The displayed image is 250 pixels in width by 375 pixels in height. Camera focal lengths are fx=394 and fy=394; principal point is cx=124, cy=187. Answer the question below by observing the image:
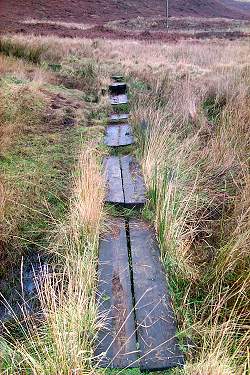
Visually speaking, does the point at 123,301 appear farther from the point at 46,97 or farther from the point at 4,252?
the point at 46,97

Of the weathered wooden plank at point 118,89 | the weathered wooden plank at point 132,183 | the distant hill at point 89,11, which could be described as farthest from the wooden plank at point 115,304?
the distant hill at point 89,11

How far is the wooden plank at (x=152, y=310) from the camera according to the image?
1.88 m

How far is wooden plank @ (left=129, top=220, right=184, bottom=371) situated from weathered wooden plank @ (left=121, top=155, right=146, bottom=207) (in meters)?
0.53

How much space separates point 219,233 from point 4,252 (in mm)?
1633

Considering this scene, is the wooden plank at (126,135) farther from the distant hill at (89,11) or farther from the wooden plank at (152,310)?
the distant hill at (89,11)

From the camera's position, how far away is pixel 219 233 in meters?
2.96

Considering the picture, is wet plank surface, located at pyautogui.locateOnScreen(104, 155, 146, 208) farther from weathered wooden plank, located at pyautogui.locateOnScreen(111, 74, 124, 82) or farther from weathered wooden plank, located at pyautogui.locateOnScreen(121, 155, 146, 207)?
weathered wooden plank, located at pyautogui.locateOnScreen(111, 74, 124, 82)

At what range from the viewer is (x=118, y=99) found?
722cm

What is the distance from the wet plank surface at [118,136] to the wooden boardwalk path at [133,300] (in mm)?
1456

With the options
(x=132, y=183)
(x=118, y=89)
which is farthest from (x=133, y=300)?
(x=118, y=89)

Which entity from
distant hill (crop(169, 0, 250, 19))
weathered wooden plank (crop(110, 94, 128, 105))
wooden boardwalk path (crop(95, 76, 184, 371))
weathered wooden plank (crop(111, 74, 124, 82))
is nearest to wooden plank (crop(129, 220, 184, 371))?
wooden boardwalk path (crop(95, 76, 184, 371))

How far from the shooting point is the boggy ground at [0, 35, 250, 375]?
1.89 metres

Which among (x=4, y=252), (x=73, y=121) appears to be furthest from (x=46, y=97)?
(x=4, y=252)

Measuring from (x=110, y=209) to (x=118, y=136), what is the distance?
6.71 feet
